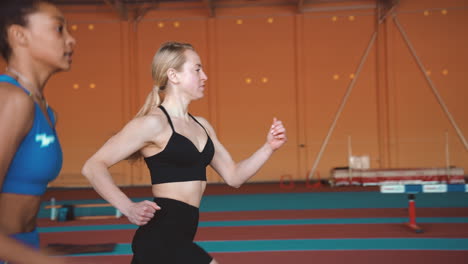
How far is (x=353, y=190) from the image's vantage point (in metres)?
11.2

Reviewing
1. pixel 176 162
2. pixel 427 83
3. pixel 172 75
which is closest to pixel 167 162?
pixel 176 162

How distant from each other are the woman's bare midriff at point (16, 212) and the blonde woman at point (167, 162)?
0.59 meters

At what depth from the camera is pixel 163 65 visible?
2.21 meters

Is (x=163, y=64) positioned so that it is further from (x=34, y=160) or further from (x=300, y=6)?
(x=300, y=6)

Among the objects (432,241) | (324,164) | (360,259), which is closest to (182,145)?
(360,259)

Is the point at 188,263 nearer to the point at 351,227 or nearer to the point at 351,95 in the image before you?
the point at 351,227

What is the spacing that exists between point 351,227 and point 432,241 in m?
1.26

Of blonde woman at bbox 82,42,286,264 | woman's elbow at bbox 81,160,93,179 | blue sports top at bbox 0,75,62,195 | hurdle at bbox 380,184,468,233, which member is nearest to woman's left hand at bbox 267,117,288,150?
blonde woman at bbox 82,42,286,264

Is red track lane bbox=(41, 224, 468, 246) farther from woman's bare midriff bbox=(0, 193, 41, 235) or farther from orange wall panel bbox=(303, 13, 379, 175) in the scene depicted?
orange wall panel bbox=(303, 13, 379, 175)

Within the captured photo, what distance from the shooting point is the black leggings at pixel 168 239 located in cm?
193

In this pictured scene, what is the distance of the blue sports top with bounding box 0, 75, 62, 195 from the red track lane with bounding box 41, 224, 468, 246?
469cm

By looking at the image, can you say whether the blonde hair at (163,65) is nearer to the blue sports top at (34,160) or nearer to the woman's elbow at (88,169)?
the woman's elbow at (88,169)

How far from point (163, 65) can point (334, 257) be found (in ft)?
11.1

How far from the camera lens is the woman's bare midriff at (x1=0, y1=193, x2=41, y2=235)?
115 centimetres
